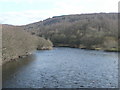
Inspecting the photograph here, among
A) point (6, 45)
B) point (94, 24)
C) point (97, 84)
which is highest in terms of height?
point (94, 24)

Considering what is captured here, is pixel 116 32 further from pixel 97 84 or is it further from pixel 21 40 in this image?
pixel 97 84

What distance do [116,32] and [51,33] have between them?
41.6 metres

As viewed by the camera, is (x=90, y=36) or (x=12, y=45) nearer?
(x=12, y=45)

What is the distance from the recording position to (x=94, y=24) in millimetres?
136875

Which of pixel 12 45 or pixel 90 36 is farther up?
pixel 90 36

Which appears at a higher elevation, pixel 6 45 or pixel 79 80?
pixel 6 45

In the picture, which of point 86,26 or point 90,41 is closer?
point 90,41

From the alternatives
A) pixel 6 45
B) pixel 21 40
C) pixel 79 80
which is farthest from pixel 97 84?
pixel 21 40

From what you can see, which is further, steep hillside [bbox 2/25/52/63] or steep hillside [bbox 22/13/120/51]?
steep hillside [bbox 22/13/120/51]

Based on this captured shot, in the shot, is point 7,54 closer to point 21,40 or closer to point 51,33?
point 21,40

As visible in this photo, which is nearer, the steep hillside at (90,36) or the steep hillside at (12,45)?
the steep hillside at (12,45)

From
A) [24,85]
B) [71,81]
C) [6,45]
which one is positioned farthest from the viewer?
[6,45]

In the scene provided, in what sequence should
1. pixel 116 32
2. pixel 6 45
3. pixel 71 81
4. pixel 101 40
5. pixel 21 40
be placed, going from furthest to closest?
pixel 116 32 < pixel 101 40 < pixel 21 40 < pixel 6 45 < pixel 71 81

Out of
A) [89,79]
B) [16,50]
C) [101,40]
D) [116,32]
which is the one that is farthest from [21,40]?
[116,32]
